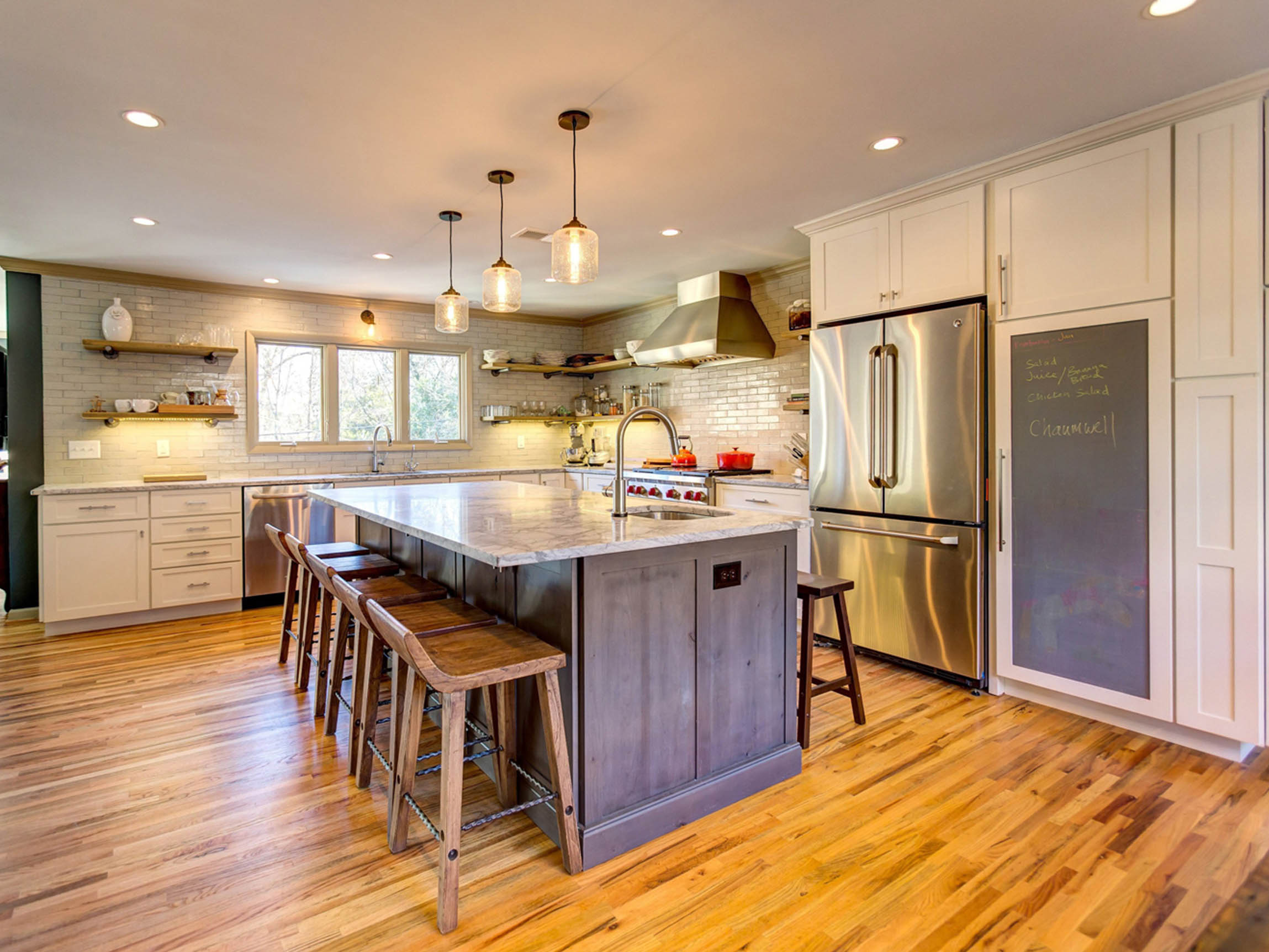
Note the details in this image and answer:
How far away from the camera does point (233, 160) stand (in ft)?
9.98

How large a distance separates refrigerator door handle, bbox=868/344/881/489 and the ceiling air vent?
1984 mm

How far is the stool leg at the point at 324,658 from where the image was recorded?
3.01 meters

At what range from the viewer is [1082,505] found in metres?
2.86

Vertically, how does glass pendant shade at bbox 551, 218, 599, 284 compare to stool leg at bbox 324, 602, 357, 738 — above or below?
above

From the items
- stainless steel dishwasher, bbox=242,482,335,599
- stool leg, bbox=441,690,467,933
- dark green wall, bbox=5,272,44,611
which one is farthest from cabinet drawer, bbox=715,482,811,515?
dark green wall, bbox=5,272,44,611

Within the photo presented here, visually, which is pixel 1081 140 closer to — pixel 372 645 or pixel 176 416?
pixel 372 645

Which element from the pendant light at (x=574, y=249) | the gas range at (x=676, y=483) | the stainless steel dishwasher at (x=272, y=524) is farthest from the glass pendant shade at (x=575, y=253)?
the stainless steel dishwasher at (x=272, y=524)

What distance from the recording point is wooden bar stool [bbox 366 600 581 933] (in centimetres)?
170

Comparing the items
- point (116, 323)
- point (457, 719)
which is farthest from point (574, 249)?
point (116, 323)

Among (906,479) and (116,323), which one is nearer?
(906,479)

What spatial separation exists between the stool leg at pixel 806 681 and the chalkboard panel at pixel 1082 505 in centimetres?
105

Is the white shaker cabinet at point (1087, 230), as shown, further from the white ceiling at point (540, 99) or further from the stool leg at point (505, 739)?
the stool leg at point (505, 739)

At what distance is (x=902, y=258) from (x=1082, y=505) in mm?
1485

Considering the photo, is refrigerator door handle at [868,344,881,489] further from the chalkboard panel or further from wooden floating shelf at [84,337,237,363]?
wooden floating shelf at [84,337,237,363]
